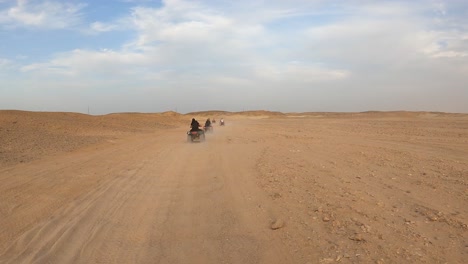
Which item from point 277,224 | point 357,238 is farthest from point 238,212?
point 357,238

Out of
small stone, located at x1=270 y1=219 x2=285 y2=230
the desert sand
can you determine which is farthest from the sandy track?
small stone, located at x1=270 y1=219 x2=285 y2=230

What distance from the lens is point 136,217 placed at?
7.23 m

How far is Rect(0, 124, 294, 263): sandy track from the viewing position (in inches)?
218

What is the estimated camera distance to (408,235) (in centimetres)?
580

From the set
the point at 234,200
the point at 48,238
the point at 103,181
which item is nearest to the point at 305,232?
the point at 234,200

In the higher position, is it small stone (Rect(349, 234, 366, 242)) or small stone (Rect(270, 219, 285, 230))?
small stone (Rect(349, 234, 366, 242))

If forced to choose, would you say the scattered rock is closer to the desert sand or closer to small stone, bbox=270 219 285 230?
the desert sand

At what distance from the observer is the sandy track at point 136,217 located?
5.54 m

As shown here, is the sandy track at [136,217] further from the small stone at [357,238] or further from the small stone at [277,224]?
the small stone at [357,238]

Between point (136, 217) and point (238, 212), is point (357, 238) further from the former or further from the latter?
point (136, 217)

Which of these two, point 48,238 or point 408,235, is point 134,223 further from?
point 408,235

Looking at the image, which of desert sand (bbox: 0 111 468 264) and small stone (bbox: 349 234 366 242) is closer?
desert sand (bbox: 0 111 468 264)

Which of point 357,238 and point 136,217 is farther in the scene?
point 136,217

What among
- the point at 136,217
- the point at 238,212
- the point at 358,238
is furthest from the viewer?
the point at 238,212
